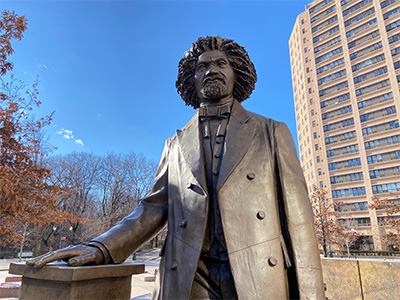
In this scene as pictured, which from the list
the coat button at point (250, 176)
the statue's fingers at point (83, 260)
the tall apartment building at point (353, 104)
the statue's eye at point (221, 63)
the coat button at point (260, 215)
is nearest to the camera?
the statue's fingers at point (83, 260)

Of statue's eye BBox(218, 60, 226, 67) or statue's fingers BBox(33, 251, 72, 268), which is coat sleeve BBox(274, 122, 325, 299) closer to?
statue's eye BBox(218, 60, 226, 67)

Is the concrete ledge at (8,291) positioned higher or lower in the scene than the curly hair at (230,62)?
lower

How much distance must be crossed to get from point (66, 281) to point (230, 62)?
2067 mm

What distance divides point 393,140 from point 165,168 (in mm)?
52069

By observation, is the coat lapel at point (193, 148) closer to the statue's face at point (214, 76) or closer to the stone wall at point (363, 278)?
the statue's face at point (214, 76)

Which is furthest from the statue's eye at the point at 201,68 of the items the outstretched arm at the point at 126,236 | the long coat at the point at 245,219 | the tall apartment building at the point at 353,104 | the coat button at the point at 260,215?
the tall apartment building at the point at 353,104

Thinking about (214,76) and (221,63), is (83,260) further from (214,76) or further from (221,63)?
(221,63)

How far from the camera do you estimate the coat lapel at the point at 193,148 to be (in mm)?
1859

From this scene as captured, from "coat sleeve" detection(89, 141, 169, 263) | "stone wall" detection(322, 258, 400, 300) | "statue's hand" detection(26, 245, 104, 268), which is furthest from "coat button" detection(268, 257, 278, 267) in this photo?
"stone wall" detection(322, 258, 400, 300)

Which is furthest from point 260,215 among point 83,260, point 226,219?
point 83,260

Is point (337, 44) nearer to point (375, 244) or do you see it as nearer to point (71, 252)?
point (375, 244)

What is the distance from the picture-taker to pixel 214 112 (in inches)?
88.2

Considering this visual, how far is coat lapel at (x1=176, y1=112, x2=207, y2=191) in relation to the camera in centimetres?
186

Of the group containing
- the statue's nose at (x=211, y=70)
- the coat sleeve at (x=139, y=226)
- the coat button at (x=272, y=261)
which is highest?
the statue's nose at (x=211, y=70)
